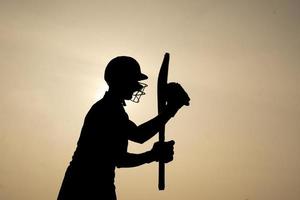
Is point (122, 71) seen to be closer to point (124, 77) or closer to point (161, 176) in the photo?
point (124, 77)

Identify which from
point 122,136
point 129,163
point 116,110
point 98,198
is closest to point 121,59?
point 116,110

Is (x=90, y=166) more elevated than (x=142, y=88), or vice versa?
(x=142, y=88)

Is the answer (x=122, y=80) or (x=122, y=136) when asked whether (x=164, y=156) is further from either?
(x=122, y=80)

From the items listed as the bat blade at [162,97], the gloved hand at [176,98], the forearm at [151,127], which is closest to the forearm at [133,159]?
the forearm at [151,127]

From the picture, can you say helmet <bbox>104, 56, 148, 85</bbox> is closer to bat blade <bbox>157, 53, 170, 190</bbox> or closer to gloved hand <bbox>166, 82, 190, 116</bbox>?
bat blade <bbox>157, 53, 170, 190</bbox>

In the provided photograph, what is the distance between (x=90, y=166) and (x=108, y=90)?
1392 millimetres

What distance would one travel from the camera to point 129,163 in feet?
20.0

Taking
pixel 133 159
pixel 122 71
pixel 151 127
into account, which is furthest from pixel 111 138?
pixel 122 71

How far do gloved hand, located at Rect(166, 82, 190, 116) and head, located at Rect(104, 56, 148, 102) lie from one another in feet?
1.65

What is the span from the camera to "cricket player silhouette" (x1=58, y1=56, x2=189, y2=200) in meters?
5.65

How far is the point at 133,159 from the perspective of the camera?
611 cm

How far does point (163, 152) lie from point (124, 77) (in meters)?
1.47

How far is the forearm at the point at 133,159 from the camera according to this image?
6.00 m

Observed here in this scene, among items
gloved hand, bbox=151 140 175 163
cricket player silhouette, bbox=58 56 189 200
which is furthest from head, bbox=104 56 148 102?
gloved hand, bbox=151 140 175 163
